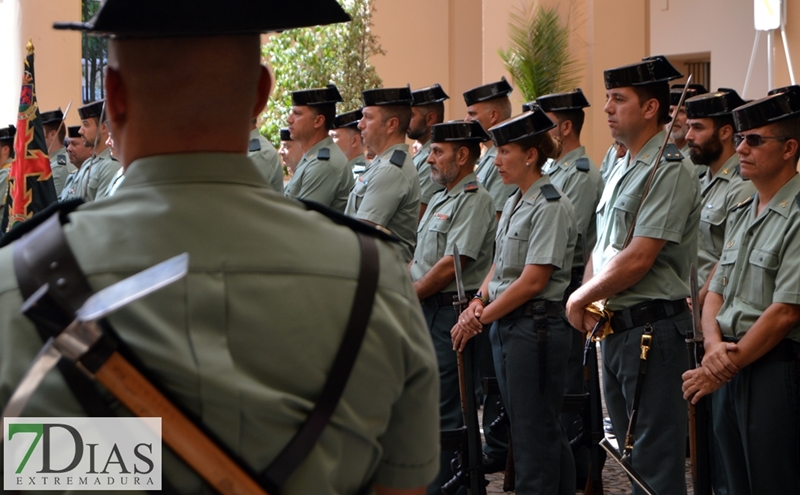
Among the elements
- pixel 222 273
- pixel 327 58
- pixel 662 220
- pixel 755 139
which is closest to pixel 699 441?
pixel 662 220

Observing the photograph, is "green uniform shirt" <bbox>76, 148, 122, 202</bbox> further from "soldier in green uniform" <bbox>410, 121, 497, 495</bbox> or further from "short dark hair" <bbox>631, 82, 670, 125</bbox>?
"short dark hair" <bbox>631, 82, 670, 125</bbox>

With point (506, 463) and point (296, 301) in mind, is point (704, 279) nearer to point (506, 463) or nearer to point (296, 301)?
point (506, 463)

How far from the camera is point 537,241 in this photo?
13.0ft

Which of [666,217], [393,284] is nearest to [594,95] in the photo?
[666,217]

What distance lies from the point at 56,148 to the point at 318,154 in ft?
14.2

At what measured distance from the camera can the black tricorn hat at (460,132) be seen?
190 inches

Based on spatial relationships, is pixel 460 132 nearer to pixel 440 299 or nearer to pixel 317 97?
pixel 440 299

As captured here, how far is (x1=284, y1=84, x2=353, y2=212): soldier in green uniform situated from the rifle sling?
5.20m

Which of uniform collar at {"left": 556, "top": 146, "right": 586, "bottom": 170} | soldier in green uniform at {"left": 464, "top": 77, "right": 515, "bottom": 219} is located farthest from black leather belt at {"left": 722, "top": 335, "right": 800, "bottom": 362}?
soldier in green uniform at {"left": 464, "top": 77, "right": 515, "bottom": 219}

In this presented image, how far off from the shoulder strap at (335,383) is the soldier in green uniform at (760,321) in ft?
7.34

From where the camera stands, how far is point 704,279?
450 cm

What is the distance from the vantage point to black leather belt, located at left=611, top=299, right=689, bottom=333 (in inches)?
142

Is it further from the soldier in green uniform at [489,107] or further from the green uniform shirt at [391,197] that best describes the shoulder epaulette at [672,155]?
the soldier in green uniform at [489,107]

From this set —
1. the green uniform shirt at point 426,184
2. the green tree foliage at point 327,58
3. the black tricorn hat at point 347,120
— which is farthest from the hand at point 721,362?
the green tree foliage at point 327,58
